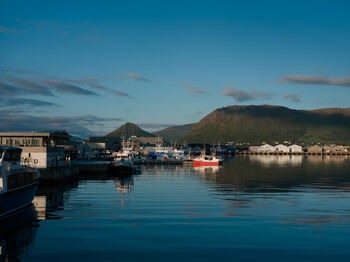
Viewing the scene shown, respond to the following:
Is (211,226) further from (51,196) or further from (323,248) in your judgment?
(51,196)

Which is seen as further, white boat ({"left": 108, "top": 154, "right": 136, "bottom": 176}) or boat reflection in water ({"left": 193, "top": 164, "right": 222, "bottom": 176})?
boat reflection in water ({"left": 193, "top": 164, "right": 222, "bottom": 176})

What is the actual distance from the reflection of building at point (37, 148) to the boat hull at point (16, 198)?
21.9 metres

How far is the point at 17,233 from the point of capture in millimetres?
28609

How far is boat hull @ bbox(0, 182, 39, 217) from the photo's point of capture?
33.3 metres

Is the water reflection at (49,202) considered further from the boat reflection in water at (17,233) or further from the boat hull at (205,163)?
the boat hull at (205,163)

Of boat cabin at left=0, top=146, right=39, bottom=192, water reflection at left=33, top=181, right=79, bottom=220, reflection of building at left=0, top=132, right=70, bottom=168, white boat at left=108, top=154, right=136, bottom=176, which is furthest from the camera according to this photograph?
white boat at left=108, top=154, right=136, bottom=176

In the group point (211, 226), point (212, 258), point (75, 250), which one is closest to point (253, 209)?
point (211, 226)

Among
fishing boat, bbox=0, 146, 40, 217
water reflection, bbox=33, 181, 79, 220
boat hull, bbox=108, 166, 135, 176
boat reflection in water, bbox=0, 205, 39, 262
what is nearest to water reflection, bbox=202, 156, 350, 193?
boat hull, bbox=108, 166, 135, 176

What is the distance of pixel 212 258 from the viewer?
22.0m

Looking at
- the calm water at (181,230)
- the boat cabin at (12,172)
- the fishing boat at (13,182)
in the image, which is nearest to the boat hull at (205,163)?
the calm water at (181,230)

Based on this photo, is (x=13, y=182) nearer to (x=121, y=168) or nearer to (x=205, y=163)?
(x=121, y=168)

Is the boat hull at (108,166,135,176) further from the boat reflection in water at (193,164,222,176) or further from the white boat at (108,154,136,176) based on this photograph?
the boat reflection in water at (193,164,222,176)

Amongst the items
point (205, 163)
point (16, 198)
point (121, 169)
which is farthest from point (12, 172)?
point (205, 163)

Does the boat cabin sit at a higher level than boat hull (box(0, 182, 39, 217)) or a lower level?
higher
